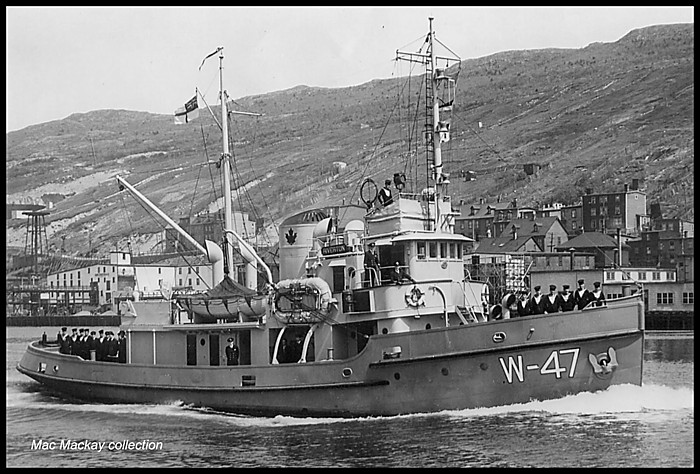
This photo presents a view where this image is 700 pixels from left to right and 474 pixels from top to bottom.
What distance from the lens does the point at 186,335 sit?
80.3 feet

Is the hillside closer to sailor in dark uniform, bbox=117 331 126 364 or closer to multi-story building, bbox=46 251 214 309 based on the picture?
multi-story building, bbox=46 251 214 309

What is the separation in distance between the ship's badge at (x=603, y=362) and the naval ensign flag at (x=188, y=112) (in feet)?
40.8

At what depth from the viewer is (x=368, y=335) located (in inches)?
864

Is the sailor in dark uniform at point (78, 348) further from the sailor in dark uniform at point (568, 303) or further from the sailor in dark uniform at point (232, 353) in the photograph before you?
the sailor in dark uniform at point (568, 303)

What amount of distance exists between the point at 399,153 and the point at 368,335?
11435cm

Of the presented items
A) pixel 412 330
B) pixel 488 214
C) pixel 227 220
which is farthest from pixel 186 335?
pixel 488 214

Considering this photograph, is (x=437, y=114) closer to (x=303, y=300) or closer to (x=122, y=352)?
(x=303, y=300)

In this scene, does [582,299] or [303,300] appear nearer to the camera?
[582,299]

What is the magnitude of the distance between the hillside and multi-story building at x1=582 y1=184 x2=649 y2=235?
18.1 ft

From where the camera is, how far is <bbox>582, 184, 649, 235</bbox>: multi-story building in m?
88.4

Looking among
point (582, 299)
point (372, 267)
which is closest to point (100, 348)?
point (372, 267)

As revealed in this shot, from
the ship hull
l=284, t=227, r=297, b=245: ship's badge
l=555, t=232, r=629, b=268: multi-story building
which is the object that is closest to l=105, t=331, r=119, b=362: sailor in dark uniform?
l=284, t=227, r=297, b=245: ship's badge

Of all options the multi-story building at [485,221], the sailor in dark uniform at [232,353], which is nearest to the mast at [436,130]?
the sailor in dark uniform at [232,353]
